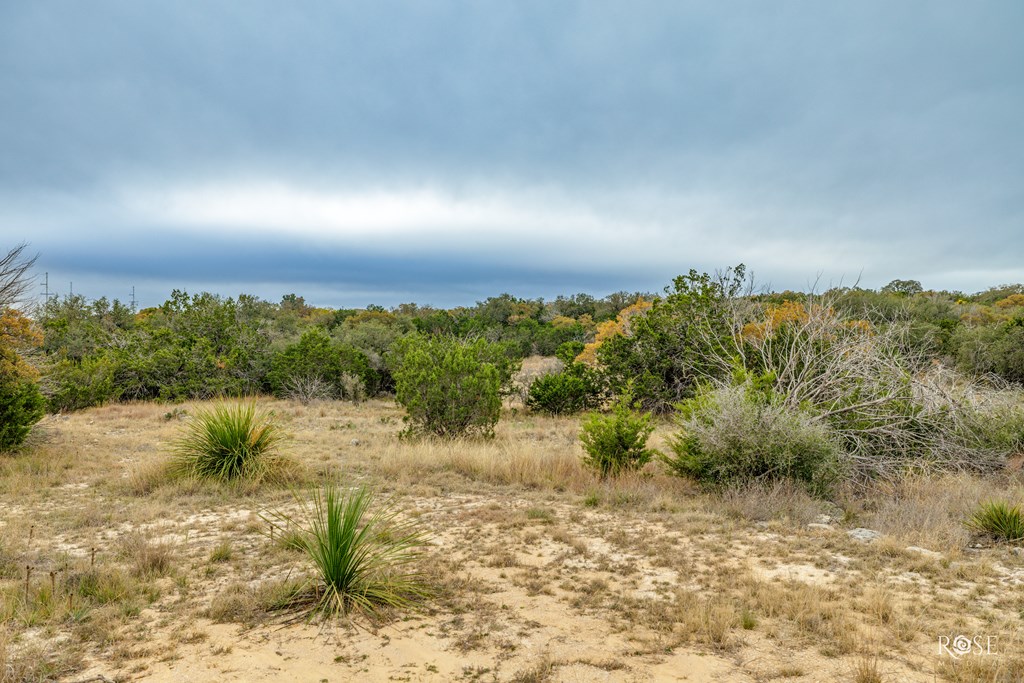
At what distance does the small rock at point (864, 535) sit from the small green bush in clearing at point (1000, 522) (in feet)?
3.42

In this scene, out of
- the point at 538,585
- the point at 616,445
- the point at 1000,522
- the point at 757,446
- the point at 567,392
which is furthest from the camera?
the point at 567,392

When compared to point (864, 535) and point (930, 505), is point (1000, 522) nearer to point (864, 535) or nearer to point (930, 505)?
point (930, 505)

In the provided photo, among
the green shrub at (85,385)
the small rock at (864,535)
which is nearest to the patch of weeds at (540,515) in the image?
the small rock at (864,535)

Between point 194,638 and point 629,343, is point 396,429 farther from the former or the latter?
point 194,638

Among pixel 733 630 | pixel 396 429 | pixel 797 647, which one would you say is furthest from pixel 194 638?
pixel 396 429

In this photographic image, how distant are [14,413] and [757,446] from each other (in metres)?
11.4

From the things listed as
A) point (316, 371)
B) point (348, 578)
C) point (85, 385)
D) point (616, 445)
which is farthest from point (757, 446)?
point (85, 385)

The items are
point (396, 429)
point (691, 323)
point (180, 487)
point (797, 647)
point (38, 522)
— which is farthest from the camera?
point (691, 323)

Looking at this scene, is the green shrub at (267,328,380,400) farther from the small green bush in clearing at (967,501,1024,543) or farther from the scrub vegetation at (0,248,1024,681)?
the small green bush in clearing at (967,501,1024,543)

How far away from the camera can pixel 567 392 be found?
56.5 ft

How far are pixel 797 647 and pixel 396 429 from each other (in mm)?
11213

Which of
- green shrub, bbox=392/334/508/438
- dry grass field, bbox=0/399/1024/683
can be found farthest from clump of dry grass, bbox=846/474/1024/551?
green shrub, bbox=392/334/508/438

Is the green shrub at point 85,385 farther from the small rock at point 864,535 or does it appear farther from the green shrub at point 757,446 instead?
the small rock at point 864,535

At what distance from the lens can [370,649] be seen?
4098mm
